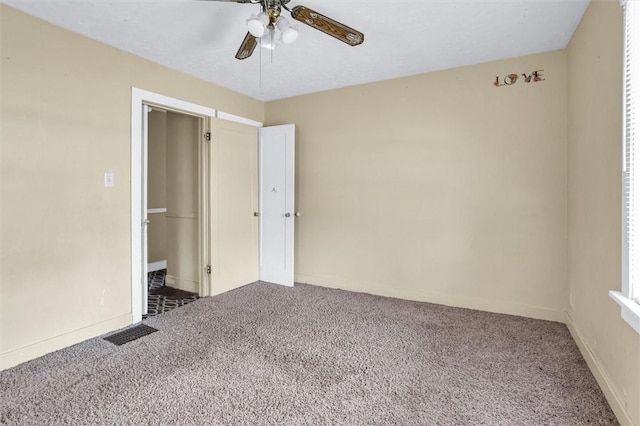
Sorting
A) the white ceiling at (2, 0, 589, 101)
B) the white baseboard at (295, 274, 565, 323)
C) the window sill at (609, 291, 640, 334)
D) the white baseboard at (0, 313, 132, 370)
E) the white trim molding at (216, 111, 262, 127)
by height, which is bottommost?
the white baseboard at (0, 313, 132, 370)

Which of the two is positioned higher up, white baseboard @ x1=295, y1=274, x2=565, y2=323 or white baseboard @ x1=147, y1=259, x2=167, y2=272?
white baseboard @ x1=147, y1=259, x2=167, y2=272

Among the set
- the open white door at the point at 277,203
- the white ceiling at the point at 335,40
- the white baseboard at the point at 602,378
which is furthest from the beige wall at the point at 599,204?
the open white door at the point at 277,203

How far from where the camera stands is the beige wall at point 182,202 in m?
4.14

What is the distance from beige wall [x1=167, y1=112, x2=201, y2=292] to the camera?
4.14m

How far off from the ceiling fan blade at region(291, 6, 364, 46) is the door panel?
6.85 ft

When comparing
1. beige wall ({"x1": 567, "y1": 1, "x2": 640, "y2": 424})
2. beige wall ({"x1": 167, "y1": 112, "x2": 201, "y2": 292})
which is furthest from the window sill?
beige wall ({"x1": 167, "y1": 112, "x2": 201, "y2": 292})

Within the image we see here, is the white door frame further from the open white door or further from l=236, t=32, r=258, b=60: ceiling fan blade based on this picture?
the open white door

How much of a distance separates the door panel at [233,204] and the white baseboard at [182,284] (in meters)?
0.35

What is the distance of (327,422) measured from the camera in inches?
69.6

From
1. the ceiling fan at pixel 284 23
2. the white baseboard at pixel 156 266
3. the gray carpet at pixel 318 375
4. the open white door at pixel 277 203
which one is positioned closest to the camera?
the gray carpet at pixel 318 375

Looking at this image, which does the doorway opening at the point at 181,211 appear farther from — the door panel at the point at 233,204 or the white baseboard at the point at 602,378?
the white baseboard at the point at 602,378

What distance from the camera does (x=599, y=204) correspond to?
215 cm

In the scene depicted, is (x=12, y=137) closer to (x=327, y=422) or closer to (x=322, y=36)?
(x=322, y=36)

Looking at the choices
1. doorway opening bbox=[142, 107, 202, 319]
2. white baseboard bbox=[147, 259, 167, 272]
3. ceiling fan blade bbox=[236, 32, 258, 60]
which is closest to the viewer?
ceiling fan blade bbox=[236, 32, 258, 60]
